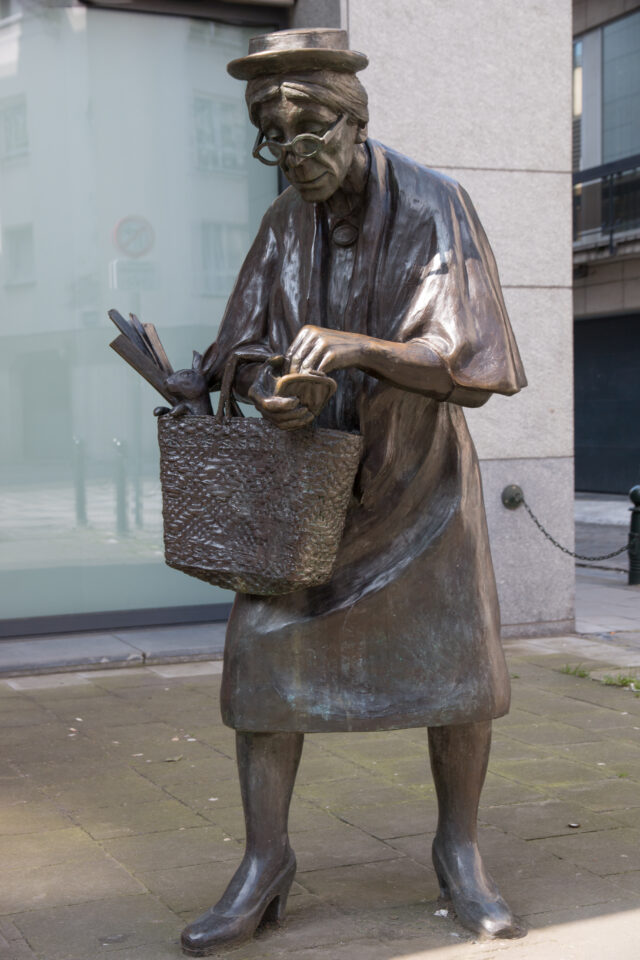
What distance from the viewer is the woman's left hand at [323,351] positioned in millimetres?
2996

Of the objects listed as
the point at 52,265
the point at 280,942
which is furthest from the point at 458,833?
the point at 52,265

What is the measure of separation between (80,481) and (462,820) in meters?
5.10

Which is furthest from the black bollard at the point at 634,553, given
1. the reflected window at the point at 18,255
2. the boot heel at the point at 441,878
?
the boot heel at the point at 441,878

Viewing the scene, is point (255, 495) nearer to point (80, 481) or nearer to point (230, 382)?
point (230, 382)

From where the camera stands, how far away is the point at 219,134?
837 centimetres

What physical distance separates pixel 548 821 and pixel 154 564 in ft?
14.1

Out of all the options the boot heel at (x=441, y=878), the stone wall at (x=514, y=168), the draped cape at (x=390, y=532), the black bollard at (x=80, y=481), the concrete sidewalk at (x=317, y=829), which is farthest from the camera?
the black bollard at (x=80, y=481)

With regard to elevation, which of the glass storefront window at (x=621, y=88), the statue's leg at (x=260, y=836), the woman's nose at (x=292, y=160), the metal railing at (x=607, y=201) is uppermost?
the glass storefront window at (x=621, y=88)

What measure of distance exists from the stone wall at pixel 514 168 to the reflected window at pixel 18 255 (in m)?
2.19

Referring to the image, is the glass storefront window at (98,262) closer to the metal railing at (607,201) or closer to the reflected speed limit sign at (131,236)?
the reflected speed limit sign at (131,236)

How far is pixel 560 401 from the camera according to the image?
825 cm

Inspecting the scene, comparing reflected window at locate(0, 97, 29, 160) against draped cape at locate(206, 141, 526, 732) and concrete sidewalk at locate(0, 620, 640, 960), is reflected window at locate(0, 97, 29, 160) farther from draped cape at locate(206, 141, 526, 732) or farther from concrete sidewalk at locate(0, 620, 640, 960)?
draped cape at locate(206, 141, 526, 732)

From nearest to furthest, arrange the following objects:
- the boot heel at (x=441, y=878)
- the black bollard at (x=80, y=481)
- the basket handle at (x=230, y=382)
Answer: the basket handle at (x=230, y=382), the boot heel at (x=441, y=878), the black bollard at (x=80, y=481)

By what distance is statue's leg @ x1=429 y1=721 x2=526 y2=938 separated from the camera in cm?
349
